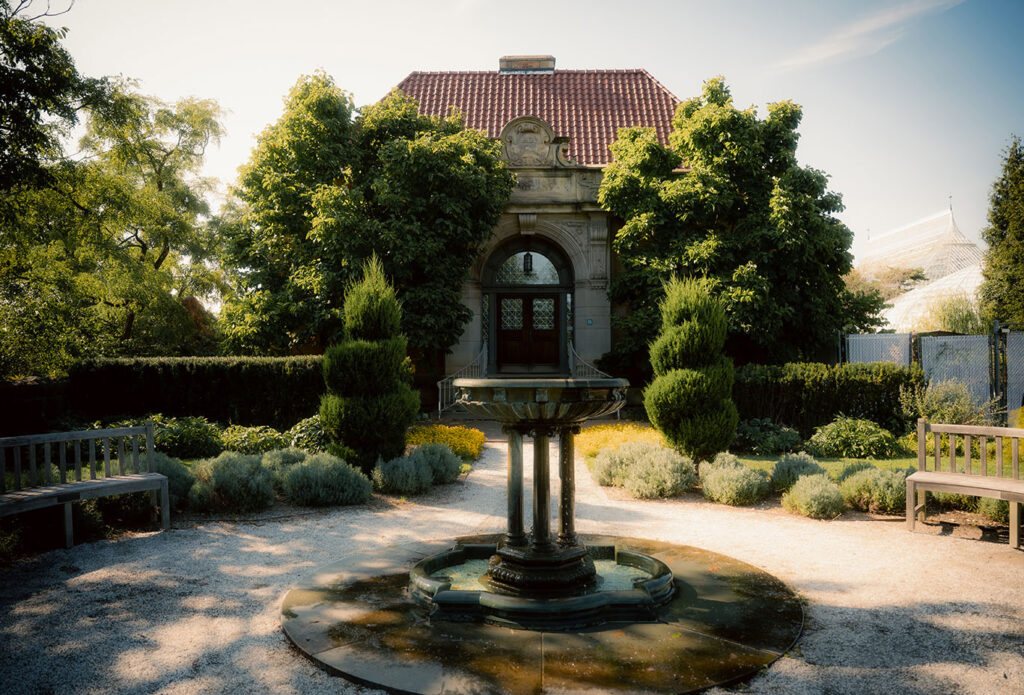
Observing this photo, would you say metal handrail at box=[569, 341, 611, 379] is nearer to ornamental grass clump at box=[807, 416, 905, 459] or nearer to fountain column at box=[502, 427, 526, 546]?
ornamental grass clump at box=[807, 416, 905, 459]

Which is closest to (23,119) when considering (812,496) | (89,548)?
(89,548)

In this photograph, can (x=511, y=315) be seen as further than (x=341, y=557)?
Yes

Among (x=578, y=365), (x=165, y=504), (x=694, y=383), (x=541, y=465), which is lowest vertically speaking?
(x=165, y=504)

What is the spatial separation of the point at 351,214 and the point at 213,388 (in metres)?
5.02

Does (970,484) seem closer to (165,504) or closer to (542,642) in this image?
(542,642)

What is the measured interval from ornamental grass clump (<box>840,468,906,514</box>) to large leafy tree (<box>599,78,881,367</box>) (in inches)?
306

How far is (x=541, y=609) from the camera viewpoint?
13.9 ft

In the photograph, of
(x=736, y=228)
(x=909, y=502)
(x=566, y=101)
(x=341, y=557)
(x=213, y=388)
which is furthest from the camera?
(x=566, y=101)

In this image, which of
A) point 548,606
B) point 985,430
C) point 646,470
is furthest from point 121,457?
point 985,430

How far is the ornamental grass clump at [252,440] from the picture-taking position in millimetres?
10922

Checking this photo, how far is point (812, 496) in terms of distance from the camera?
745cm

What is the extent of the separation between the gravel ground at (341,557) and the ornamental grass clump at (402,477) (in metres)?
0.66

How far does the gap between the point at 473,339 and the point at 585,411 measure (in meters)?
15.0

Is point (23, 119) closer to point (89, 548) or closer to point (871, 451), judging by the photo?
point (89, 548)
